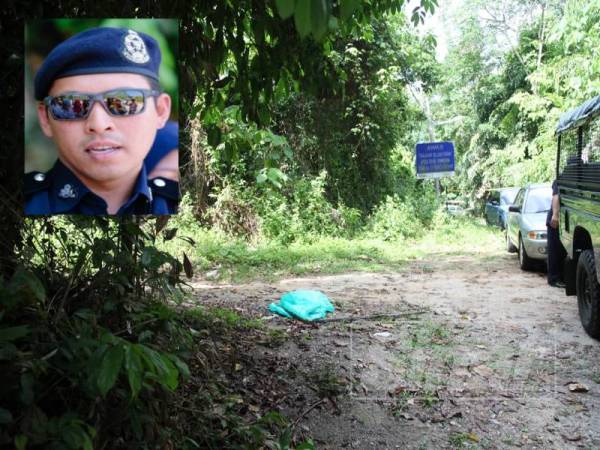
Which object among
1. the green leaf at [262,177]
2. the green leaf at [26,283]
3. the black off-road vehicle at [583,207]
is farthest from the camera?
the black off-road vehicle at [583,207]

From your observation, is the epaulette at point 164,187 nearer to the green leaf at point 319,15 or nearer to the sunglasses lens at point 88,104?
the sunglasses lens at point 88,104

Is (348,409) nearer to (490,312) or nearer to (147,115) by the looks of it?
(147,115)

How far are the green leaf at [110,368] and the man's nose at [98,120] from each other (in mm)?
985

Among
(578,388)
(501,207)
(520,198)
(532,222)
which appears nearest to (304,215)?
(520,198)

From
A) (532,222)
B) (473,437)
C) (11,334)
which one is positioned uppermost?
(11,334)

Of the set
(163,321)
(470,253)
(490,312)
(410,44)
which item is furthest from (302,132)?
(163,321)

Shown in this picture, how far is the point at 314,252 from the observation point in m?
12.3

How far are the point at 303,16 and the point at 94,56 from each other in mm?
1419

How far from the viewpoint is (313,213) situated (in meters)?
15.1

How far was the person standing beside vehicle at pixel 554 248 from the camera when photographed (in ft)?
25.2

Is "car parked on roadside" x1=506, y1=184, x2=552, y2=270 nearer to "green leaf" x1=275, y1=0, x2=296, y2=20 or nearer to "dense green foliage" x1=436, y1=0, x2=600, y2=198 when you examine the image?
"dense green foliage" x1=436, y1=0, x2=600, y2=198

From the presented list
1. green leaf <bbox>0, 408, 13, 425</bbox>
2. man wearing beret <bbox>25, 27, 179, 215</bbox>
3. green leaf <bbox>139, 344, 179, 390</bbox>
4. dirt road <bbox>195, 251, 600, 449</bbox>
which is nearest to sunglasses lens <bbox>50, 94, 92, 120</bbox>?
man wearing beret <bbox>25, 27, 179, 215</bbox>

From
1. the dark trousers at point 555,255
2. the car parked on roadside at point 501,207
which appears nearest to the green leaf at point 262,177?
the dark trousers at point 555,255

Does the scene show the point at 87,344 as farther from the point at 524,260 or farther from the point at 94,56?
the point at 524,260
